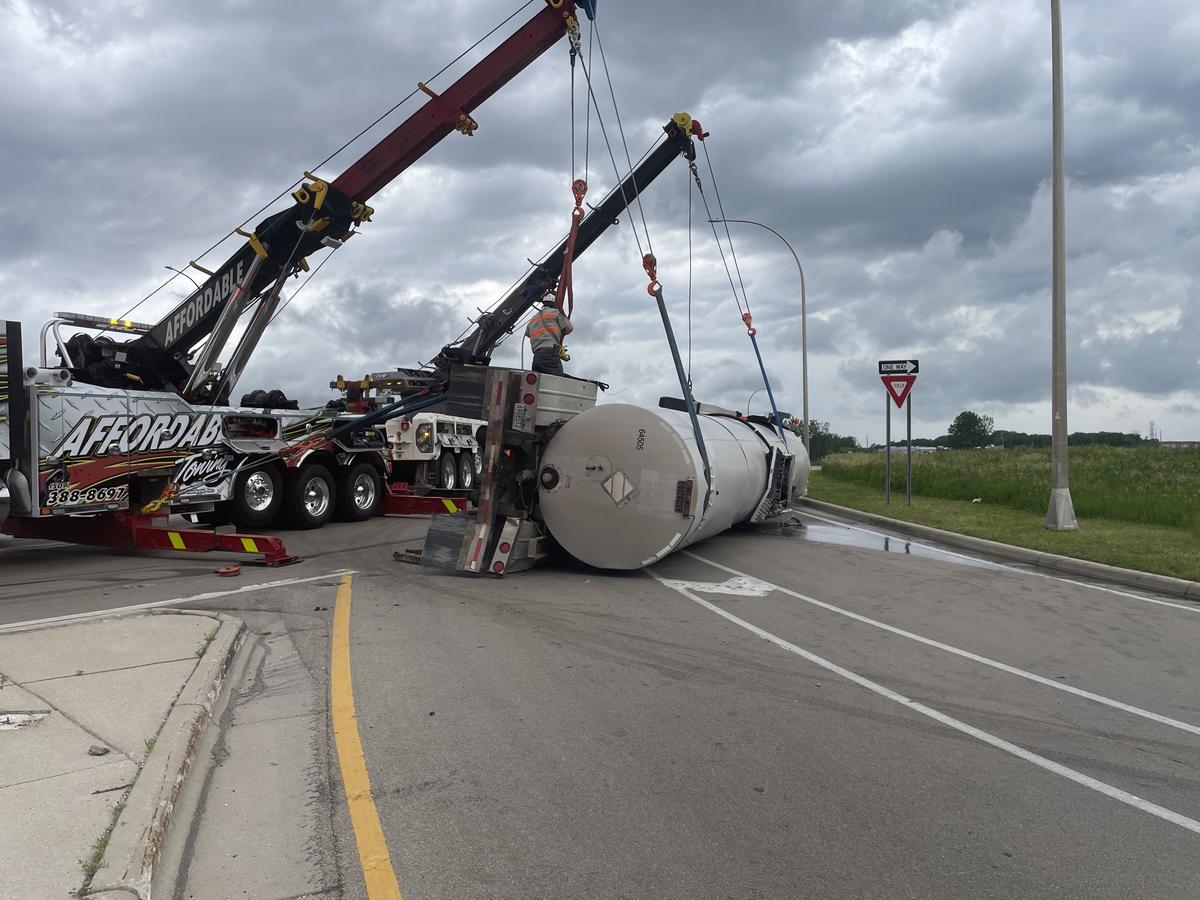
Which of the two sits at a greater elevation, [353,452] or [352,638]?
[353,452]

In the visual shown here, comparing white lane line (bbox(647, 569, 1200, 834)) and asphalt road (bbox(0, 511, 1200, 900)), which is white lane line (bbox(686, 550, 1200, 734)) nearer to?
asphalt road (bbox(0, 511, 1200, 900))

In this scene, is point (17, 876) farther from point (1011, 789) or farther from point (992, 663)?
point (992, 663)

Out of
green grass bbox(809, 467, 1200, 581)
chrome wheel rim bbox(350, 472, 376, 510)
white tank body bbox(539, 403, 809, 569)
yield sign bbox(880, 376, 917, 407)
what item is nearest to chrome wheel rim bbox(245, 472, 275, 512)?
chrome wheel rim bbox(350, 472, 376, 510)

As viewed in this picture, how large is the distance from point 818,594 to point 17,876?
26.0 feet

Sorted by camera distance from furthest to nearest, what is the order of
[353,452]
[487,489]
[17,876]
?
[353,452], [487,489], [17,876]

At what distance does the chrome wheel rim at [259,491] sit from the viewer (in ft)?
46.1

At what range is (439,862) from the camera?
367cm

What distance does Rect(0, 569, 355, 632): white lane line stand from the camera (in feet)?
26.1

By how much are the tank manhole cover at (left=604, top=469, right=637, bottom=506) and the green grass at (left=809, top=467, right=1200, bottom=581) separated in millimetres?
6492

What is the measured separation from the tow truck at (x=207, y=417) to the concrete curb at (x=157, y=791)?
5.65m

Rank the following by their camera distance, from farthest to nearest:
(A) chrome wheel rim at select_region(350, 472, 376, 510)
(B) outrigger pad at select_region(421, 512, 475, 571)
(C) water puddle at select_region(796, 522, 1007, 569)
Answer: (A) chrome wheel rim at select_region(350, 472, 376, 510), (C) water puddle at select_region(796, 522, 1007, 569), (B) outrigger pad at select_region(421, 512, 475, 571)

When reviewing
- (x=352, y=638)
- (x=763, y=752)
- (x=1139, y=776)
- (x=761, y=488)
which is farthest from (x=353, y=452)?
(x=1139, y=776)

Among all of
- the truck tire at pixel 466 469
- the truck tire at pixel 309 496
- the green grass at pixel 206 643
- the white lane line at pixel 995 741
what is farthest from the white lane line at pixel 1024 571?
the truck tire at pixel 309 496

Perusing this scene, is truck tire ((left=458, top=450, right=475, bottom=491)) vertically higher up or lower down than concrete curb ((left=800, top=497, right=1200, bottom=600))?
higher up
